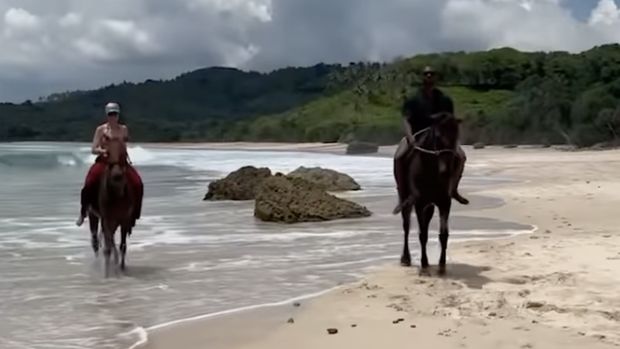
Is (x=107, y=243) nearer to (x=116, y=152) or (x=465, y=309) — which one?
(x=116, y=152)

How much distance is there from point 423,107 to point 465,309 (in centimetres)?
318

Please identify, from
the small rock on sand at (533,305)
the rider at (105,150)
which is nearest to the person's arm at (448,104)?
the small rock on sand at (533,305)

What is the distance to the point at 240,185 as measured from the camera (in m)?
24.5

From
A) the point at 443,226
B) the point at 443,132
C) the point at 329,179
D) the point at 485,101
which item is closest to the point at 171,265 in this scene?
the point at 443,226

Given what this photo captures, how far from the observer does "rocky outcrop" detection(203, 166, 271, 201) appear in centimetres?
2434

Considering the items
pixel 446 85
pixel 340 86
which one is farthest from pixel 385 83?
pixel 340 86

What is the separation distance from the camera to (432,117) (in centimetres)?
1055

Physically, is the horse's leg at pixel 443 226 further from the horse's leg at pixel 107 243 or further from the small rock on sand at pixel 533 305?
the horse's leg at pixel 107 243

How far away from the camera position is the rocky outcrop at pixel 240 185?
79.9ft

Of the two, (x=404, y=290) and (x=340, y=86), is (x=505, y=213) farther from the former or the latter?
(x=340, y=86)

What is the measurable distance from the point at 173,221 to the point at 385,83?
12698cm

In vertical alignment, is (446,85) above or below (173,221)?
above

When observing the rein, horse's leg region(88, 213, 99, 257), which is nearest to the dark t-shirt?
the rein

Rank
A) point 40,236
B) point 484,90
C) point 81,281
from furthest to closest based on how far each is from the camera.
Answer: point 484,90 < point 40,236 < point 81,281
